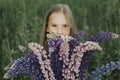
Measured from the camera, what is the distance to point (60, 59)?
2730 millimetres

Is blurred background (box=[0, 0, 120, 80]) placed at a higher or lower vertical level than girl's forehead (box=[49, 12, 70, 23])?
lower

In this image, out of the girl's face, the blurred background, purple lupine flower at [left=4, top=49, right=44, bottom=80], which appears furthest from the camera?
the blurred background

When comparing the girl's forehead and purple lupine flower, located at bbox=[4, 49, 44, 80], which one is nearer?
purple lupine flower, located at bbox=[4, 49, 44, 80]

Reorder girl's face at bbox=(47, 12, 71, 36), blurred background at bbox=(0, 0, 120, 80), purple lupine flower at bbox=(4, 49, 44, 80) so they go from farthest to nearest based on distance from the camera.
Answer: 1. blurred background at bbox=(0, 0, 120, 80)
2. girl's face at bbox=(47, 12, 71, 36)
3. purple lupine flower at bbox=(4, 49, 44, 80)

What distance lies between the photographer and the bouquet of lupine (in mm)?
2682

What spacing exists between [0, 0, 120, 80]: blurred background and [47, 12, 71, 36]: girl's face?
0.24 meters

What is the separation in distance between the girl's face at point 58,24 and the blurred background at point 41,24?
0.78 feet

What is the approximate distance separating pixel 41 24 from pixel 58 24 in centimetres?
181

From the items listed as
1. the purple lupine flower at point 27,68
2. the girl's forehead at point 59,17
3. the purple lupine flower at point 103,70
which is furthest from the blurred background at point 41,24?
the purple lupine flower at point 103,70

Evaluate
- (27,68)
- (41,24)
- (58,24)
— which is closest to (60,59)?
(27,68)

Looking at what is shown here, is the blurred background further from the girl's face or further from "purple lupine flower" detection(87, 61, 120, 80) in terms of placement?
"purple lupine flower" detection(87, 61, 120, 80)

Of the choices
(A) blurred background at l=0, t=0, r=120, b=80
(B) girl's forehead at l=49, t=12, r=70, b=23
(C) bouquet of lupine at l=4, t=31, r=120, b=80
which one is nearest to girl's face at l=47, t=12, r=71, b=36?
(B) girl's forehead at l=49, t=12, r=70, b=23

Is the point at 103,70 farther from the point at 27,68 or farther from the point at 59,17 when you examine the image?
the point at 59,17

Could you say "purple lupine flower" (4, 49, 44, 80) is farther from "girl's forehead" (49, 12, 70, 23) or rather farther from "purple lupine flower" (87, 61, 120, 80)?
"girl's forehead" (49, 12, 70, 23)
